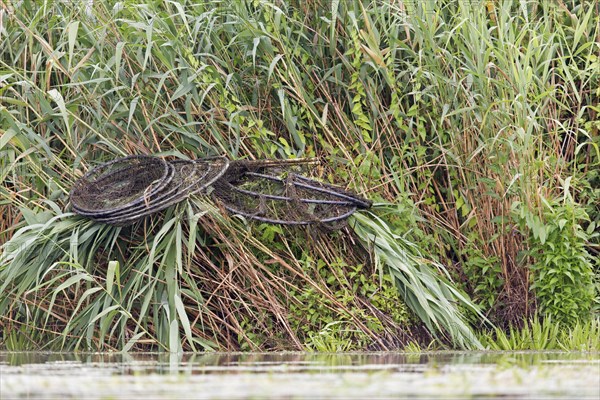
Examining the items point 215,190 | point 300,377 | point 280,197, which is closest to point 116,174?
point 215,190

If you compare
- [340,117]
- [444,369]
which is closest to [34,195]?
[340,117]

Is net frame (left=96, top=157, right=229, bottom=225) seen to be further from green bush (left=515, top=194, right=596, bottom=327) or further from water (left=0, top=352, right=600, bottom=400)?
green bush (left=515, top=194, right=596, bottom=327)

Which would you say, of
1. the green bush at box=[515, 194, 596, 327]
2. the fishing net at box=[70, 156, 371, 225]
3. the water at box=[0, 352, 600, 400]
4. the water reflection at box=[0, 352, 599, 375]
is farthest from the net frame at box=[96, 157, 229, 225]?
the green bush at box=[515, 194, 596, 327]

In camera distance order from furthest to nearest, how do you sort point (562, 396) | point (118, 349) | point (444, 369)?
point (118, 349) → point (444, 369) → point (562, 396)

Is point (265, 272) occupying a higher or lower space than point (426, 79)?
lower

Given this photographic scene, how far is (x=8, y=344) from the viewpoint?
18.2ft

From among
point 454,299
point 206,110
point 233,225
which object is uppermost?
point 206,110

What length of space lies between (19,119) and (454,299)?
→ 8.41ft

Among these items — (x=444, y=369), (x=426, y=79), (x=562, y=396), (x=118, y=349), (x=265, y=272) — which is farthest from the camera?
(x=426, y=79)

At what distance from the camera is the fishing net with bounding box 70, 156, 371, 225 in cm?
546

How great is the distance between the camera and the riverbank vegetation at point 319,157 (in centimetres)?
547

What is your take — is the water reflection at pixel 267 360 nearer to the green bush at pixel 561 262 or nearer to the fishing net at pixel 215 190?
the green bush at pixel 561 262

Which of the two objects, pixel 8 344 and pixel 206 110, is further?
pixel 206 110

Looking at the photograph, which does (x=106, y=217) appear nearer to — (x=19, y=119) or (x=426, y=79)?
(x=19, y=119)
